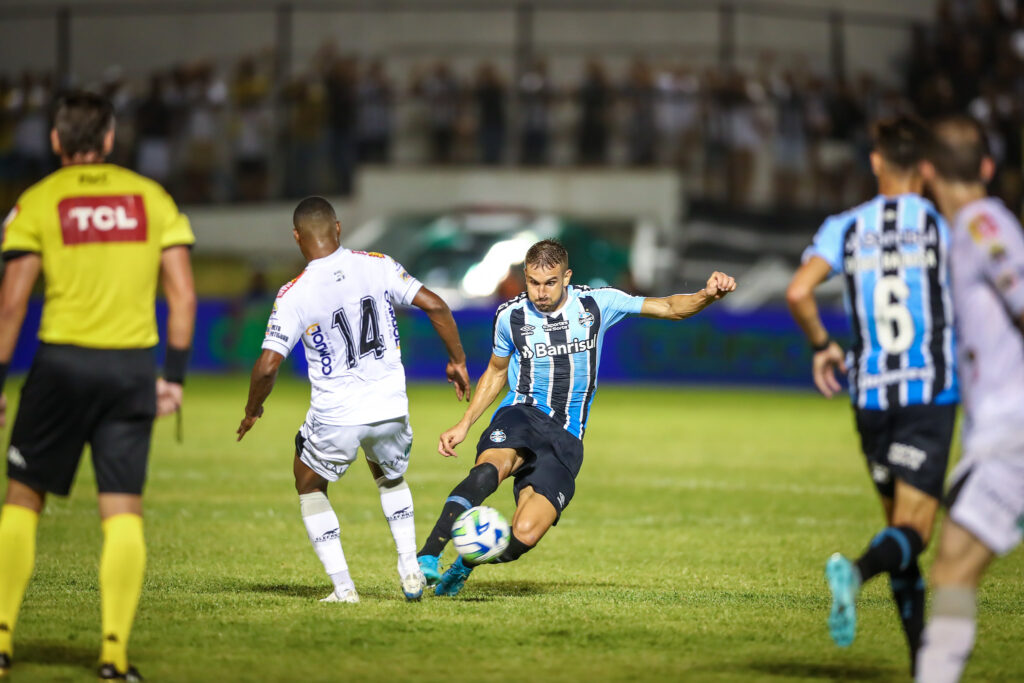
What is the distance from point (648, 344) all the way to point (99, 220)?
17.8 metres

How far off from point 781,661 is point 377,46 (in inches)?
1001

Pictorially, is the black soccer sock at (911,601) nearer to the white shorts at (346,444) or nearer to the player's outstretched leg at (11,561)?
the white shorts at (346,444)

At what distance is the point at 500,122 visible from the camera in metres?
27.0

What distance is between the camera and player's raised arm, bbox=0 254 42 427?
214 inches

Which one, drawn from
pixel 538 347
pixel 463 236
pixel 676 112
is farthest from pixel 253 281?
pixel 538 347

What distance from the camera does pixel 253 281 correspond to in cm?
2369

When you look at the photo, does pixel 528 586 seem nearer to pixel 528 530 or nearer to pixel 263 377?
pixel 528 530

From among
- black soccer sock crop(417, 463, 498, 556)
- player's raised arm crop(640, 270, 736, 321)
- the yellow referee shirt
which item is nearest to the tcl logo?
the yellow referee shirt

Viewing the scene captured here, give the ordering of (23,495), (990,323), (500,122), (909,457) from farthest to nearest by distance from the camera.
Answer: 1. (500,122)
2. (23,495)
3. (909,457)
4. (990,323)

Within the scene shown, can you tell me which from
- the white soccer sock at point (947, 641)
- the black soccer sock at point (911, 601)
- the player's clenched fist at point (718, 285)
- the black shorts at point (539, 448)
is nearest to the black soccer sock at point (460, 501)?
the black shorts at point (539, 448)

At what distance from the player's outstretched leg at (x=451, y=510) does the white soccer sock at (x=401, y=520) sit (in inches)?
2.6

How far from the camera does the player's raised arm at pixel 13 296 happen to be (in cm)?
543

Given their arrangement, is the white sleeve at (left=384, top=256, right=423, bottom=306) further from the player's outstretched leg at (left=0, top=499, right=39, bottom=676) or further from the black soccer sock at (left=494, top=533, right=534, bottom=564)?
the player's outstretched leg at (left=0, top=499, right=39, bottom=676)

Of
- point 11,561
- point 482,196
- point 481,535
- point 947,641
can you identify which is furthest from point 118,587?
point 482,196
